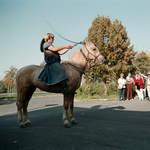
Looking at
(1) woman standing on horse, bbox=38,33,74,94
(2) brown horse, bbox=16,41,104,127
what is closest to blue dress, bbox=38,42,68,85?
(1) woman standing on horse, bbox=38,33,74,94

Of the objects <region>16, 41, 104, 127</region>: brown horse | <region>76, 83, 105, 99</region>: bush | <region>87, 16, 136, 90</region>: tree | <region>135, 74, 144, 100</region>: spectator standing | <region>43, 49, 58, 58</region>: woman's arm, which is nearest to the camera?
<region>43, 49, 58, 58</region>: woman's arm

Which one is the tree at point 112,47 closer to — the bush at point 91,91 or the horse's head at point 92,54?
the bush at point 91,91

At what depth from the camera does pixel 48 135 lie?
4414mm

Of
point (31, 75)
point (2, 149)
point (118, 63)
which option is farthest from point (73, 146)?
point (118, 63)

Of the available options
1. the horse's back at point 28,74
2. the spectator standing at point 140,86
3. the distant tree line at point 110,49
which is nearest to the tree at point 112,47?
the distant tree line at point 110,49

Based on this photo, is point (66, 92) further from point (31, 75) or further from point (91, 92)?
point (91, 92)

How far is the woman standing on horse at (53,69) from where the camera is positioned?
5410mm

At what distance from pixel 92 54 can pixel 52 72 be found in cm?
154

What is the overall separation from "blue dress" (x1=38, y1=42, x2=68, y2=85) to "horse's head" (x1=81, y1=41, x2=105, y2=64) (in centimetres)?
110

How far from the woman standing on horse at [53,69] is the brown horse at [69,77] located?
225 mm

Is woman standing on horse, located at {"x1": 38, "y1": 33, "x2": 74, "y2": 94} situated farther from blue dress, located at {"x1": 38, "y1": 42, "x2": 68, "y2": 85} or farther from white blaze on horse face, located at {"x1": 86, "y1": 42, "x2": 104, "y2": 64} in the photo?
white blaze on horse face, located at {"x1": 86, "y1": 42, "x2": 104, "y2": 64}

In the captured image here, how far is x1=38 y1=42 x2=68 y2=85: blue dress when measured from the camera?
5.40 metres

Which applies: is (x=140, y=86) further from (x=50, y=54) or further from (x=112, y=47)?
(x=50, y=54)

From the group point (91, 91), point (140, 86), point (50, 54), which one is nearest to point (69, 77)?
point (50, 54)
